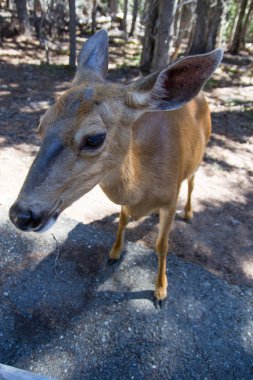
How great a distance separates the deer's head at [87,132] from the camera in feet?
6.45

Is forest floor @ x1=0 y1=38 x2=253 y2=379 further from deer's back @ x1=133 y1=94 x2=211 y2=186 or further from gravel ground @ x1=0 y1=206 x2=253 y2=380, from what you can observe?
deer's back @ x1=133 y1=94 x2=211 y2=186

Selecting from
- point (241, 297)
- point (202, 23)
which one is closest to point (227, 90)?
point (202, 23)

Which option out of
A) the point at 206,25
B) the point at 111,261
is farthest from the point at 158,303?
the point at 206,25

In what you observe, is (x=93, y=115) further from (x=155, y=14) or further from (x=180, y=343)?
(x=155, y=14)

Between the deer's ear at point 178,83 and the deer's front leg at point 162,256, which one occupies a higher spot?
the deer's ear at point 178,83

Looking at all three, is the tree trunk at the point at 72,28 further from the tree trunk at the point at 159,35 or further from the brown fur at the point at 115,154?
the brown fur at the point at 115,154

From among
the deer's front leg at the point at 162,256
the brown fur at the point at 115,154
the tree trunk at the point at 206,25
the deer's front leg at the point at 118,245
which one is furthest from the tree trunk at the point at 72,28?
the deer's front leg at the point at 162,256

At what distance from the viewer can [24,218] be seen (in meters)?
1.87

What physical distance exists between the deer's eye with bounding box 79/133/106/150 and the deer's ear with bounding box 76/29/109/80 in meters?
0.77

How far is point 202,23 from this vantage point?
10.9m

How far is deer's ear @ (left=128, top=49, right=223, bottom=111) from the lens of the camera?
7.00ft

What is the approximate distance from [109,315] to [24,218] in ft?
5.99

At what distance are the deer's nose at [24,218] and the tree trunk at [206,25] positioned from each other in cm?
1065

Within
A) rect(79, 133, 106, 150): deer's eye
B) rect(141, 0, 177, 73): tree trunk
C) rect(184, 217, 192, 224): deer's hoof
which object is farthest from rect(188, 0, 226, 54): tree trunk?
rect(79, 133, 106, 150): deer's eye
